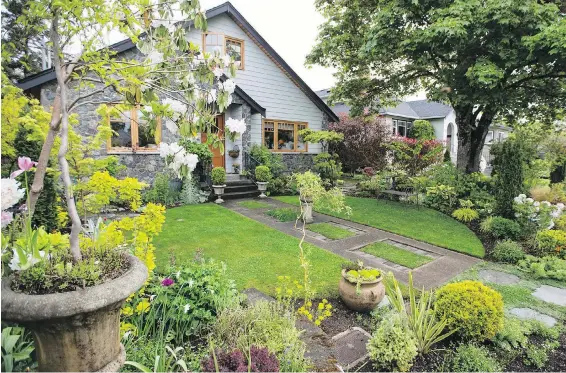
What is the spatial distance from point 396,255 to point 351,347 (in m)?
3.19

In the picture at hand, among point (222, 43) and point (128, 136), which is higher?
point (222, 43)

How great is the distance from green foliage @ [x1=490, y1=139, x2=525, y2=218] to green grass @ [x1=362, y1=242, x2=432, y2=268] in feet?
10.1

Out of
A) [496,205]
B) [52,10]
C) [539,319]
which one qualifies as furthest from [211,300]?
[496,205]

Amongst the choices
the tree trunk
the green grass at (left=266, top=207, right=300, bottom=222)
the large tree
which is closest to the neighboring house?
the green grass at (left=266, top=207, right=300, bottom=222)

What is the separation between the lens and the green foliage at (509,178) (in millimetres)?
7182

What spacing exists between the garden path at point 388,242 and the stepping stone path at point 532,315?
0.94 m

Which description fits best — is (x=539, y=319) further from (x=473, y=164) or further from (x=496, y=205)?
(x=473, y=164)

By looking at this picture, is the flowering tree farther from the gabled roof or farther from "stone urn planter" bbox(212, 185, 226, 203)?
"stone urn planter" bbox(212, 185, 226, 203)

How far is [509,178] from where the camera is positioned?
7250 mm

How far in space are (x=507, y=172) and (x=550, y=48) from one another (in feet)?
8.72

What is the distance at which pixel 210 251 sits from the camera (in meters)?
5.55

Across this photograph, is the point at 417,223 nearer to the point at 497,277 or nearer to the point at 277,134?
the point at 497,277

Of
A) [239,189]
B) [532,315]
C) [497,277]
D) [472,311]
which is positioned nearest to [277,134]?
[239,189]

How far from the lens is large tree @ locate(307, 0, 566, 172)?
655cm
